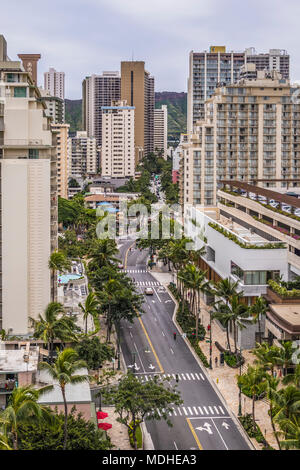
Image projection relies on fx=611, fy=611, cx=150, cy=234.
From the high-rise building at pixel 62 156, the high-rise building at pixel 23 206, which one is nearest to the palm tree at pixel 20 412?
the high-rise building at pixel 23 206

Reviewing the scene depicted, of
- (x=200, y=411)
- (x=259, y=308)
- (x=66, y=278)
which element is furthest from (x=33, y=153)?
(x=200, y=411)

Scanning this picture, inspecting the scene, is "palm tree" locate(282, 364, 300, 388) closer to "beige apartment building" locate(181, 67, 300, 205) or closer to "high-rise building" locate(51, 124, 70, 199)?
"beige apartment building" locate(181, 67, 300, 205)

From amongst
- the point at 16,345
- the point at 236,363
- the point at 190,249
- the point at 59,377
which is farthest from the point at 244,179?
the point at 59,377

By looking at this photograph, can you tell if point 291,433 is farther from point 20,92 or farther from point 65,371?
point 20,92

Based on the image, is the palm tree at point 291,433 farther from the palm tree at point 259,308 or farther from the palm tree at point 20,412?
the palm tree at point 259,308

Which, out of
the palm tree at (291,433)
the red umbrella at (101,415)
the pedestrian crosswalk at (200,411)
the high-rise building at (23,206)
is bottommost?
the pedestrian crosswalk at (200,411)

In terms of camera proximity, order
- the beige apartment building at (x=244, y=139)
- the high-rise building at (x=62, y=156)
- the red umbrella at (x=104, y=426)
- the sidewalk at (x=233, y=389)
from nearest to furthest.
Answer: the red umbrella at (x=104, y=426), the sidewalk at (x=233, y=389), the beige apartment building at (x=244, y=139), the high-rise building at (x=62, y=156)

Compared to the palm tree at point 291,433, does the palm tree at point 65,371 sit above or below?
above
